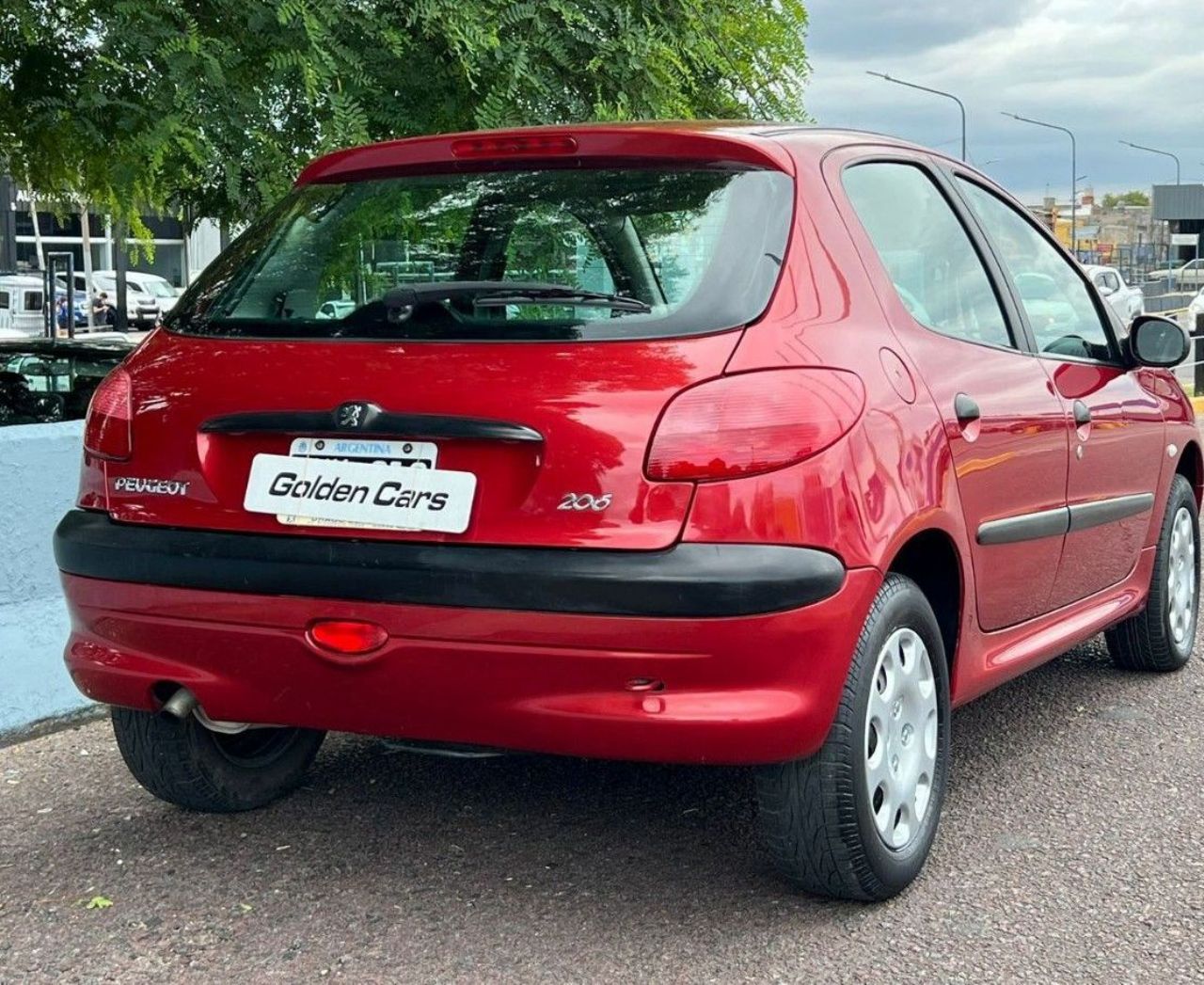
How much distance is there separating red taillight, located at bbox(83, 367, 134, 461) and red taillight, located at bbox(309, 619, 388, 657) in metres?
0.63

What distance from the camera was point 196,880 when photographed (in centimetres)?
376

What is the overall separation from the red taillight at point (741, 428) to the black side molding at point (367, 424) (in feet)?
0.86

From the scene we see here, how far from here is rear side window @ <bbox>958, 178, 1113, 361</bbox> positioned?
4.68 metres

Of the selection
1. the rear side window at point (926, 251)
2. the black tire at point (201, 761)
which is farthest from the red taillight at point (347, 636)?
the rear side window at point (926, 251)

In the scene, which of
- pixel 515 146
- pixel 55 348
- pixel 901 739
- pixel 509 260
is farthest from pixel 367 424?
pixel 55 348

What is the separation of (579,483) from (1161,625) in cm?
316

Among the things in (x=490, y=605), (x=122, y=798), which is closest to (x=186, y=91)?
(x=122, y=798)

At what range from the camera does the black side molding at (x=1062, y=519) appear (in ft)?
13.2

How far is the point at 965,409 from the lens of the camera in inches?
151

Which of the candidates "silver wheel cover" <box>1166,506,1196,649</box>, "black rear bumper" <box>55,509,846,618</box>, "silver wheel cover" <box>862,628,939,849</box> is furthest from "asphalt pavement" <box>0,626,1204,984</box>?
"silver wheel cover" <box>1166,506,1196,649</box>

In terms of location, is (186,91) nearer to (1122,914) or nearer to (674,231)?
(674,231)

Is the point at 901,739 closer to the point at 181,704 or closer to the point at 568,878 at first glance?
the point at 568,878

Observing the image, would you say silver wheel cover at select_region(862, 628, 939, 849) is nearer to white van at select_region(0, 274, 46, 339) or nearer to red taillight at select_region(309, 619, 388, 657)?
red taillight at select_region(309, 619, 388, 657)

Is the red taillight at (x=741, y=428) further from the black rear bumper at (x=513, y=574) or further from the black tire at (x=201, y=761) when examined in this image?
the black tire at (x=201, y=761)
